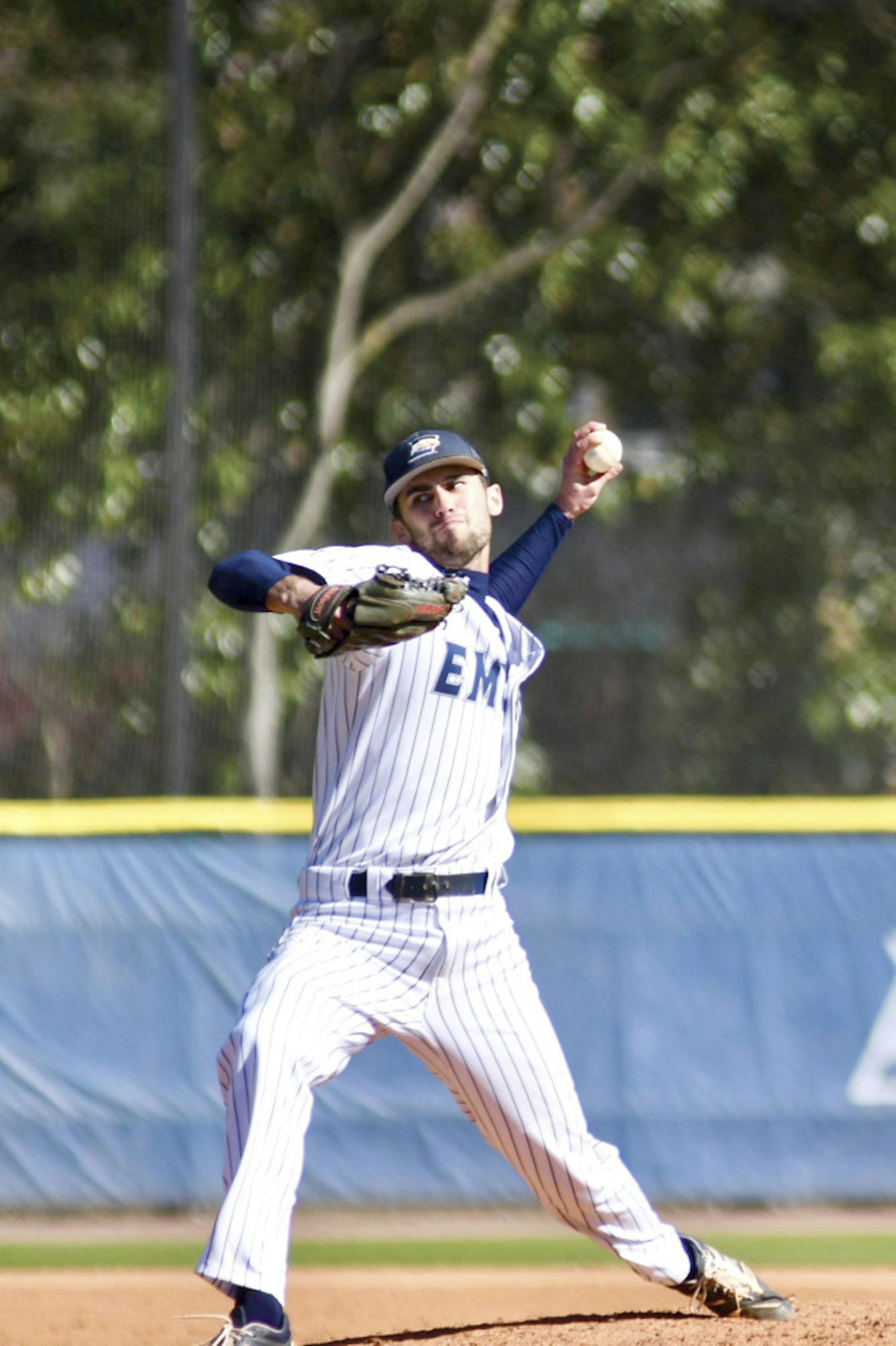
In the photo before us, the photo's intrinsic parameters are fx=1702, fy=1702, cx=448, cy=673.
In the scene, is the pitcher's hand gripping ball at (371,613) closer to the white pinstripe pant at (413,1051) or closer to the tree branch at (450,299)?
the white pinstripe pant at (413,1051)

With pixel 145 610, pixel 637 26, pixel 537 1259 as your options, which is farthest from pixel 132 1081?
pixel 637 26

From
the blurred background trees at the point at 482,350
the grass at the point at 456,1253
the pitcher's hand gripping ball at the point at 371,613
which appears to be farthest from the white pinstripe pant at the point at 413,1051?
the blurred background trees at the point at 482,350

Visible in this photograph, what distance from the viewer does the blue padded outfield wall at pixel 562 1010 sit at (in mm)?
4531

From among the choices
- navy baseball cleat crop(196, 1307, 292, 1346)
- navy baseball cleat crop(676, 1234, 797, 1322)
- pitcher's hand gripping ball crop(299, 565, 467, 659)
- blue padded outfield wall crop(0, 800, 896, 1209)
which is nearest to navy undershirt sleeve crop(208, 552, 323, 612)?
pitcher's hand gripping ball crop(299, 565, 467, 659)

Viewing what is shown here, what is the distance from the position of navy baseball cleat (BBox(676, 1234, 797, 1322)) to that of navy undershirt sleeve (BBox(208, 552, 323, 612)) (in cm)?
142

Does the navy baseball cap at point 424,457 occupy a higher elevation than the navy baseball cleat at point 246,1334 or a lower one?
higher

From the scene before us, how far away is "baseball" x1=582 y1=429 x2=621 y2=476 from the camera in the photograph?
3.25 m

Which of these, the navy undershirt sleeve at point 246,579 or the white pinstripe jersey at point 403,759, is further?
the white pinstripe jersey at point 403,759

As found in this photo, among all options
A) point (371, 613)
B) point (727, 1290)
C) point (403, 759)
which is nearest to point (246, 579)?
point (371, 613)

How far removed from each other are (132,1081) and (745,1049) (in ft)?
5.42

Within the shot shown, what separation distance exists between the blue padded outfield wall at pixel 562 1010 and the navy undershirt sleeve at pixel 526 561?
1464 mm

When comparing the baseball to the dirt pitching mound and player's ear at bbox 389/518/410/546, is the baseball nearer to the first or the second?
player's ear at bbox 389/518/410/546

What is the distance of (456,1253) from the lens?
4.13 metres

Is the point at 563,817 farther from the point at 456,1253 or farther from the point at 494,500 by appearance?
the point at 494,500
